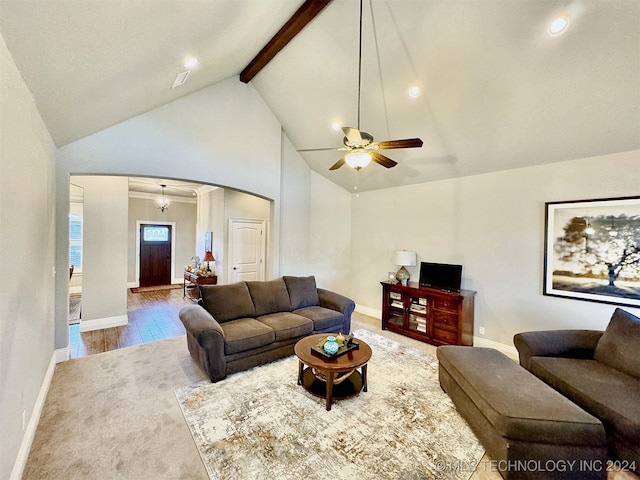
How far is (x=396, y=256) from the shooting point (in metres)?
4.73

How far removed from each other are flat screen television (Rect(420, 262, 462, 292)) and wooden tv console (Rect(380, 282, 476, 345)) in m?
0.16

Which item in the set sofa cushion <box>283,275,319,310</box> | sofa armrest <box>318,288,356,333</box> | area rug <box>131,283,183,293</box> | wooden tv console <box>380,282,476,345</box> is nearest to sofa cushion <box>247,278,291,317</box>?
sofa cushion <box>283,275,319,310</box>

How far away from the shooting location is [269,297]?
4.01m

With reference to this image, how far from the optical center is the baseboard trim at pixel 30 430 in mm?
1725

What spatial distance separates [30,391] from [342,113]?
14.9ft

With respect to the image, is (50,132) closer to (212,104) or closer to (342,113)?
(212,104)

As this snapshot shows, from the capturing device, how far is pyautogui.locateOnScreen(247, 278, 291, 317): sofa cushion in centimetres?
391

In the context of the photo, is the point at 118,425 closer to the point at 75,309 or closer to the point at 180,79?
the point at 180,79

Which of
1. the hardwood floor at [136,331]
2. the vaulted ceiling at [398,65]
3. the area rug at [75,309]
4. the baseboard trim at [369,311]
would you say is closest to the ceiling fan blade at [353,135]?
the vaulted ceiling at [398,65]

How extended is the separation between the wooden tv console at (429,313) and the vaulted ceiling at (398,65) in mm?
1943

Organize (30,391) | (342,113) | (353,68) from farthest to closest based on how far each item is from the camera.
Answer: (342,113) → (353,68) → (30,391)

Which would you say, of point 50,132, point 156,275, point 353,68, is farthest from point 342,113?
point 156,275

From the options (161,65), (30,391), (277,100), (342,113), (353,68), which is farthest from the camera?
(277,100)

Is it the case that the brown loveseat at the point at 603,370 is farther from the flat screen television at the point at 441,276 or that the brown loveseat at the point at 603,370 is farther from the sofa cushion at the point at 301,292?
the sofa cushion at the point at 301,292
